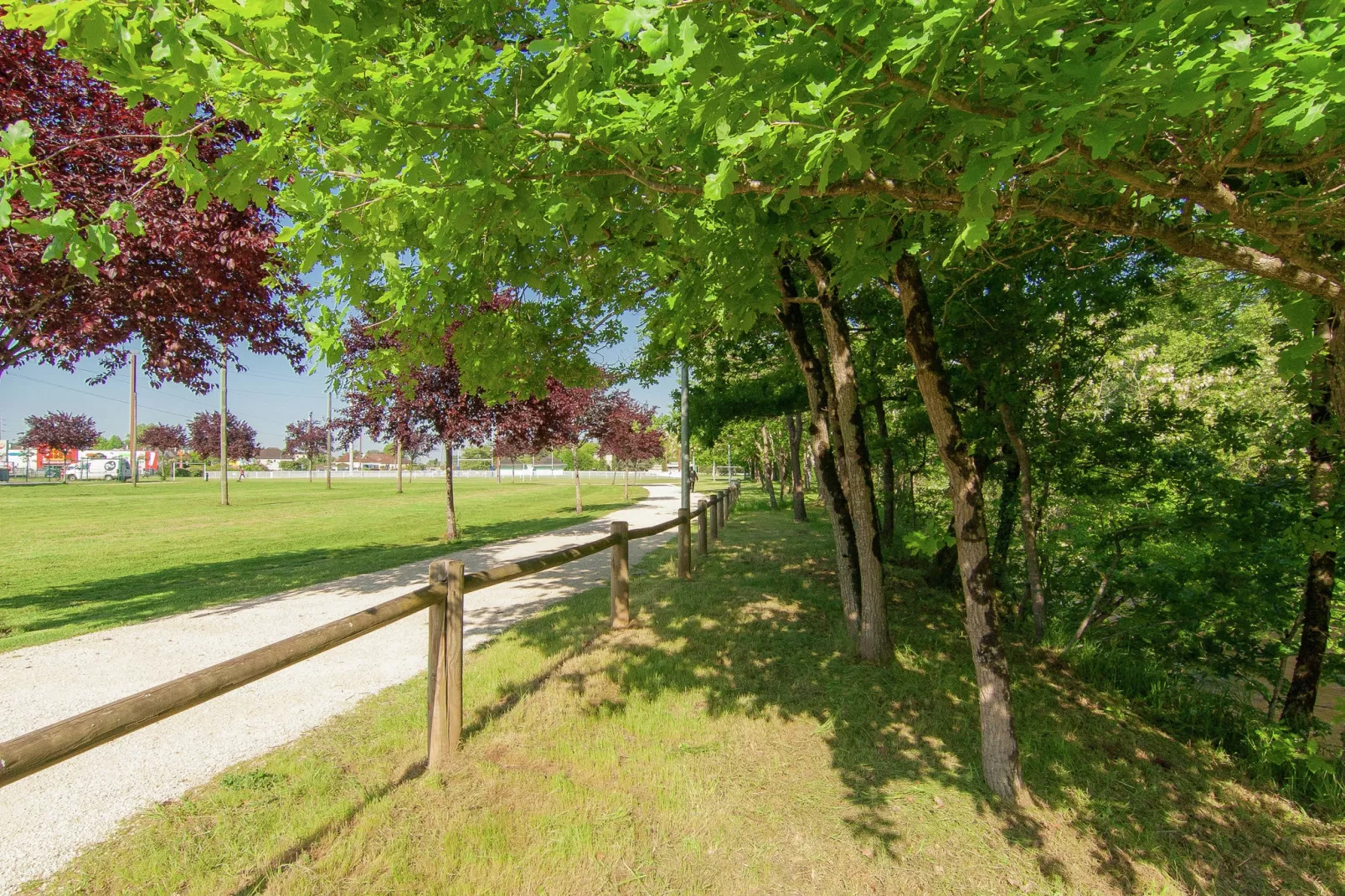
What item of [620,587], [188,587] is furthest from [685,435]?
[188,587]

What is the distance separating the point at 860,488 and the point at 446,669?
3574 mm

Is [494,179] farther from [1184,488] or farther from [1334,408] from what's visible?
[1184,488]

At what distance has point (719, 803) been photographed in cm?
333

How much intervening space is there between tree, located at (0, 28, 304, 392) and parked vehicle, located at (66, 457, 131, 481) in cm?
6401

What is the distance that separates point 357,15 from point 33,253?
224 inches

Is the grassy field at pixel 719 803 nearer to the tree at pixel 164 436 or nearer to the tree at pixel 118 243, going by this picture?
the tree at pixel 118 243

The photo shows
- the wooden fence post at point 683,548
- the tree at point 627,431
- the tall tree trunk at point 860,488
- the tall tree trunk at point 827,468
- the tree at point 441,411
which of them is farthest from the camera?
the tree at point 627,431

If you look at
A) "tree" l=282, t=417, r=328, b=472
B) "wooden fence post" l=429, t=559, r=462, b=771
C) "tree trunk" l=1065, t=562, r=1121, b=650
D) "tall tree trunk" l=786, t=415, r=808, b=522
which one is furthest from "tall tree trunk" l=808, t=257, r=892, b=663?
"tree" l=282, t=417, r=328, b=472

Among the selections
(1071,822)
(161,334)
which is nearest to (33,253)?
(161,334)

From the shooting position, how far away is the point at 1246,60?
5.29ft

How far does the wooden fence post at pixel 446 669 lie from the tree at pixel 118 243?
10.8 feet

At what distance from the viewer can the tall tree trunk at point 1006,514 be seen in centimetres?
726

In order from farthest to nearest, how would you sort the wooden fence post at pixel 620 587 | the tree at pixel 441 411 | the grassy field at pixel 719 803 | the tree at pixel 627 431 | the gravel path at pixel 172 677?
the tree at pixel 627 431 → the tree at pixel 441 411 → the wooden fence post at pixel 620 587 → the gravel path at pixel 172 677 → the grassy field at pixel 719 803

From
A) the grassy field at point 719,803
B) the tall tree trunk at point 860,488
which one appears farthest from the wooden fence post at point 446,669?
the tall tree trunk at point 860,488
